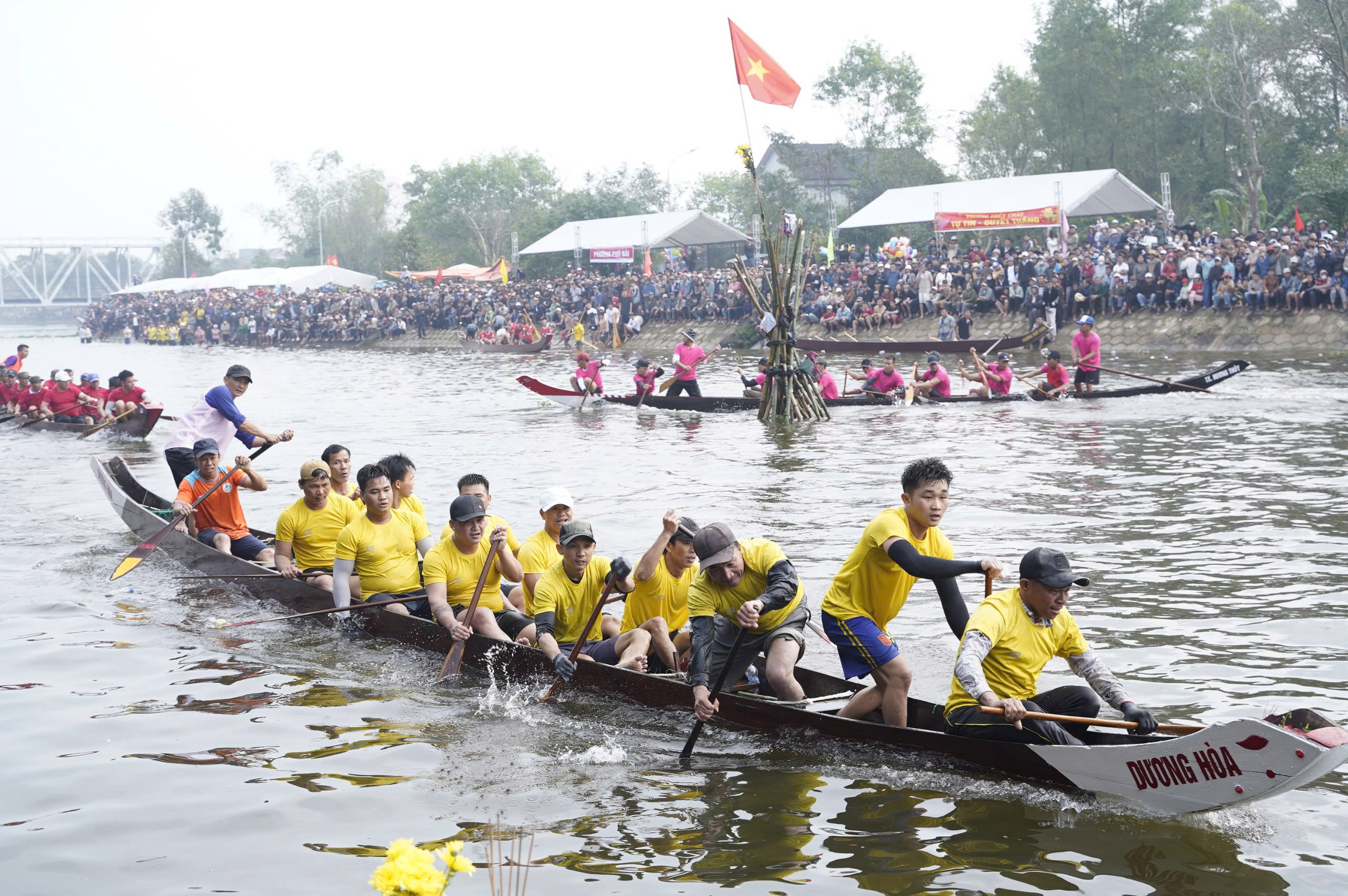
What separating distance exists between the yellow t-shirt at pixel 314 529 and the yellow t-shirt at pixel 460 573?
1.88 meters

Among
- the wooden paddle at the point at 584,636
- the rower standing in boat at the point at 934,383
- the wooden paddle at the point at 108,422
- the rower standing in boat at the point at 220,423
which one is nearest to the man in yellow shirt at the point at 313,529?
the rower standing in boat at the point at 220,423

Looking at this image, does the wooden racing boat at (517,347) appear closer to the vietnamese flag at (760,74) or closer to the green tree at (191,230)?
the vietnamese flag at (760,74)

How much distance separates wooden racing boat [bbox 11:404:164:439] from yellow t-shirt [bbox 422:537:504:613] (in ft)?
54.3

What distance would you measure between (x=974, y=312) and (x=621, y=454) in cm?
1799

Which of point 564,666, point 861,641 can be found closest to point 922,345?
point 564,666

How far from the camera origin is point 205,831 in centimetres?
627

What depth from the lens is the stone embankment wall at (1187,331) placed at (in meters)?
27.1

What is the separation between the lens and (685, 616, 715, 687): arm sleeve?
699 cm

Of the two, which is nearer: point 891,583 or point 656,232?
point 891,583

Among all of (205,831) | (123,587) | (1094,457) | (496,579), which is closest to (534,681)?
(496,579)

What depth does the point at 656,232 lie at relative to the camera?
4797cm

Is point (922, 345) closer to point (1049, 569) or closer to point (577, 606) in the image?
point (577, 606)

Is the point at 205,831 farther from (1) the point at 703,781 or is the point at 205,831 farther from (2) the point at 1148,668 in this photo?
(2) the point at 1148,668

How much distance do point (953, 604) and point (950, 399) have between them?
664 inches
